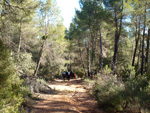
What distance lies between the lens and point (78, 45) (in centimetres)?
2564

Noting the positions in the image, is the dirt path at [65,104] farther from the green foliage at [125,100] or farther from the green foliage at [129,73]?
the green foliage at [129,73]

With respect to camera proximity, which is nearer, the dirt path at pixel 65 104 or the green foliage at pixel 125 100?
the green foliage at pixel 125 100

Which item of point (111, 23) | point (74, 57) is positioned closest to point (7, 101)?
point (111, 23)

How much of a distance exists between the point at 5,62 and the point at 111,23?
1549 centimetres

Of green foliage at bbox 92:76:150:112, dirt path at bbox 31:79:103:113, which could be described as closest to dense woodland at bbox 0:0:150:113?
green foliage at bbox 92:76:150:112

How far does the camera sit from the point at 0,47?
4.02m

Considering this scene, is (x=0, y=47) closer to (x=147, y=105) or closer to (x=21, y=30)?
(x=147, y=105)

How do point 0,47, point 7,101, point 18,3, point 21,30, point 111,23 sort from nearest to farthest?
point 7,101, point 0,47, point 18,3, point 21,30, point 111,23

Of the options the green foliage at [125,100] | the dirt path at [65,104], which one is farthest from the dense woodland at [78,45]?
the dirt path at [65,104]

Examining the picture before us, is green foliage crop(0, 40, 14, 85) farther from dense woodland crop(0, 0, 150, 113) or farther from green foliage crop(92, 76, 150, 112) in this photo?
green foliage crop(92, 76, 150, 112)

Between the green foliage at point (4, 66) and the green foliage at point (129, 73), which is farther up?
the green foliage at point (4, 66)

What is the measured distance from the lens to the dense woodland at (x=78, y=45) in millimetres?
4559

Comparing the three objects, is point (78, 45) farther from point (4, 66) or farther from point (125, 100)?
point (4, 66)

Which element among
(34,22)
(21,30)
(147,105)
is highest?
(34,22)
